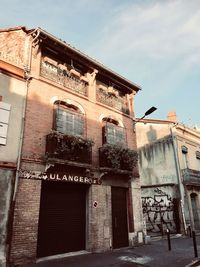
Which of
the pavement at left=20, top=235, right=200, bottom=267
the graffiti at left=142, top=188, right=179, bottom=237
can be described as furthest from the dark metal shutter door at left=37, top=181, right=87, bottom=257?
the graffiti at left=142, top=188, right=179, bottom=237

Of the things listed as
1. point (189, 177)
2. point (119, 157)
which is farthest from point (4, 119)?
point (189, 177)

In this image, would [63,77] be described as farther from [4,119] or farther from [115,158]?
[115,158]

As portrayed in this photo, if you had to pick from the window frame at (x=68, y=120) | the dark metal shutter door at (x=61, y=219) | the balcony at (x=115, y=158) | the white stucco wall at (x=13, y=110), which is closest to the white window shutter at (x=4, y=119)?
the white stucco wall at (x=13, y=110)

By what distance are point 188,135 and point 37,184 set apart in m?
15.3

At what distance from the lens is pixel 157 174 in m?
19.1

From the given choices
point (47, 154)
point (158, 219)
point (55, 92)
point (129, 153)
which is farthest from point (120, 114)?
point (158, 219)

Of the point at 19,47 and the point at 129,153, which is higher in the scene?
Answer: the point at 19,47

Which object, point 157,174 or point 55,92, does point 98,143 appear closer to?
point 55,92

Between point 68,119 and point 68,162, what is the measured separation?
2348mm

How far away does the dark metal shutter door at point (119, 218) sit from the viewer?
1113cm

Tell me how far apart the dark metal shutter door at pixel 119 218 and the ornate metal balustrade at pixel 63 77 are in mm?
5726

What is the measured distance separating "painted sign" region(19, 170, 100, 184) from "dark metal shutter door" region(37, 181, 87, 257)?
404mm

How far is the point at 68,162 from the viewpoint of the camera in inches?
382

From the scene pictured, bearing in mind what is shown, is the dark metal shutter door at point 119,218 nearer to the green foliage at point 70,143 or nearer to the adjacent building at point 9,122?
the green foliage at point 70,143
